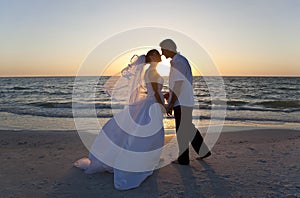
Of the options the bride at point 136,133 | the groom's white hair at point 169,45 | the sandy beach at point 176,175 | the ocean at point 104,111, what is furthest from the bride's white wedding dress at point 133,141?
the groom's white hair at point 169,45

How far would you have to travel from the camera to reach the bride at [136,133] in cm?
461

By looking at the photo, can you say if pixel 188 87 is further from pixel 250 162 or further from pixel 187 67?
pixel 250 162

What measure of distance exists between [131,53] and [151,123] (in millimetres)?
1313

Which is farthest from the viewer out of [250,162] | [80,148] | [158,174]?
[80,148]

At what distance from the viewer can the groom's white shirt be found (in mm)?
5070

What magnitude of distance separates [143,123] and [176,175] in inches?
36.6

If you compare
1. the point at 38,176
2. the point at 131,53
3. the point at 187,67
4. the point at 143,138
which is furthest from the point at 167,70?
the point at 38,176

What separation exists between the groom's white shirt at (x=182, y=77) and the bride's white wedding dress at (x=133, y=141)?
0.26m

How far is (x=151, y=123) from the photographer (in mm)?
4816

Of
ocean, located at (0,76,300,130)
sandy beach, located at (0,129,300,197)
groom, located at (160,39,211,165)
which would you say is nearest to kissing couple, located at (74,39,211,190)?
groom, located at (160,39,211,165)

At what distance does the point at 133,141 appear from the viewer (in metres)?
4.67

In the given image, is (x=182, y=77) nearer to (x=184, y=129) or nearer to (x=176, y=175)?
(x=184, y=129)

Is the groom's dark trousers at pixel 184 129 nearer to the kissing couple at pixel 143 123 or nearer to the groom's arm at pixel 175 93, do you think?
the kissing couple at pixel 143 123

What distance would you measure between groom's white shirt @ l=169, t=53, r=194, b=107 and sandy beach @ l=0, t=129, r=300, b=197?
110 centimetres
